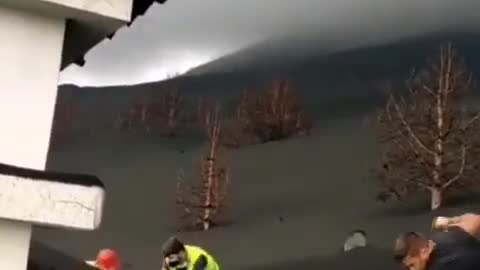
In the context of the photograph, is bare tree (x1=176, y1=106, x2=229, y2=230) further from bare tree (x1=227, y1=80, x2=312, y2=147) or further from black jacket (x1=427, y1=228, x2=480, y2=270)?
black jacket (x1=427, y1=228, x2=480, y2=270)

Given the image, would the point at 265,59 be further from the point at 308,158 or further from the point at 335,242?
the point at 335,242

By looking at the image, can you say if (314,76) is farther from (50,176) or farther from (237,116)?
(50,176)

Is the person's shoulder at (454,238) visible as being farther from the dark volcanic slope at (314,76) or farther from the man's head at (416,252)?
the dark volcanic slope at (314,76)

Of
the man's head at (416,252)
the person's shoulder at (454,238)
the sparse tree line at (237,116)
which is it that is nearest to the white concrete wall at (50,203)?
the man's head at (416,252)

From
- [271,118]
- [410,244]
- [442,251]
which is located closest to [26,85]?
[410,244]

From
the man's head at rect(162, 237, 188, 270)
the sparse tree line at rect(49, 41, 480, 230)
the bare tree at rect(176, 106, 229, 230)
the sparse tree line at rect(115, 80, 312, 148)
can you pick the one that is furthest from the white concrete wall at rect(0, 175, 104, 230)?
the sparse tree line at rect(115, 80, 312, 148)

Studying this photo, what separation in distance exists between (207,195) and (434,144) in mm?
6051

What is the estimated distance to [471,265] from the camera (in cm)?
497

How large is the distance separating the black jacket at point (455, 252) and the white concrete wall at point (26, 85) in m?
2.18

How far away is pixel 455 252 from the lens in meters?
5.03

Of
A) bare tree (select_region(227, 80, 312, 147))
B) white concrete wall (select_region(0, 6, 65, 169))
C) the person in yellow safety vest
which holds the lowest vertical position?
the person in yellow safety vest

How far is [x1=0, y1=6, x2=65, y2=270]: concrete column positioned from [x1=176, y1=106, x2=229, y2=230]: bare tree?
20160 mm

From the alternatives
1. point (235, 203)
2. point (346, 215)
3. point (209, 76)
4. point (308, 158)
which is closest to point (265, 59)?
point (209, 76)

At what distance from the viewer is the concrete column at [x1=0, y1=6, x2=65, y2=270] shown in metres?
3.90
